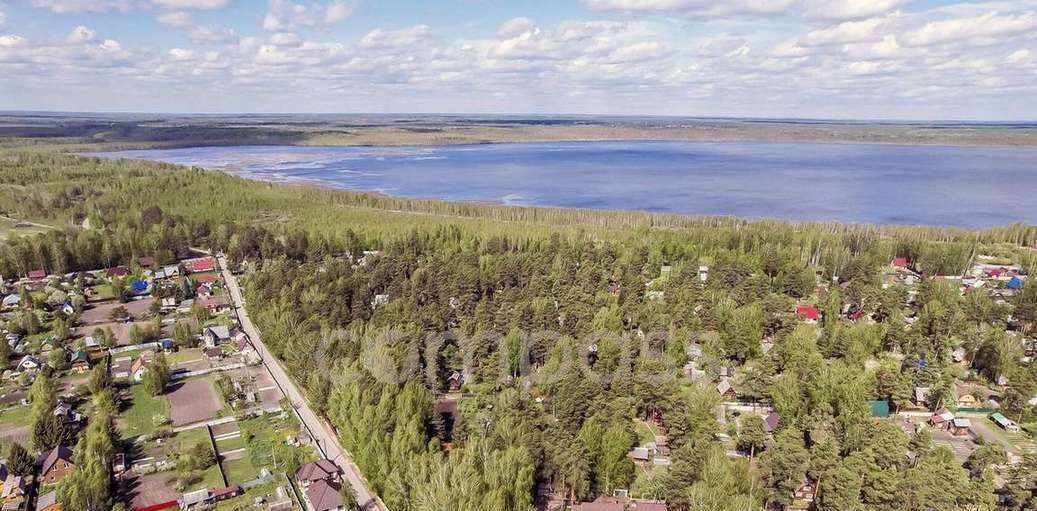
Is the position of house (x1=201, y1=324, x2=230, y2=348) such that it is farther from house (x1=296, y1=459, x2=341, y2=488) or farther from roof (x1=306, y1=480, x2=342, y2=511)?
roof (x1=306, y1=480, x2=342, y2=511)

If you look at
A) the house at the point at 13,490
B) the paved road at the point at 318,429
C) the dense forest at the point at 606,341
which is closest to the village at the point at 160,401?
the house at the point at 13,490

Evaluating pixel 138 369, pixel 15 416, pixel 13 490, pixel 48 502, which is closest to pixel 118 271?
pixel 138 369

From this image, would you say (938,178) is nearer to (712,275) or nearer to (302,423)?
(712,275)

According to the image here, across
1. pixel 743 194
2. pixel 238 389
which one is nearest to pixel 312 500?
pixel 238 389

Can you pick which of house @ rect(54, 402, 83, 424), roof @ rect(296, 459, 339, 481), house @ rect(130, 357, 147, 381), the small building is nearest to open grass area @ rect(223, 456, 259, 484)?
roof @ rect(296, 459, 339, 481)

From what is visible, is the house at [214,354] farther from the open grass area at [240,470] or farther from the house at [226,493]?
the house at [226,493]
